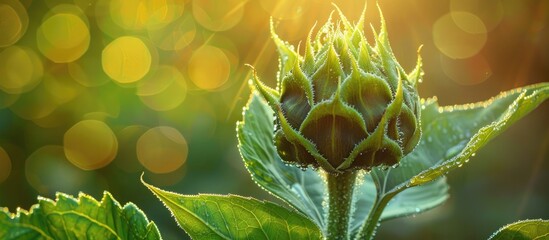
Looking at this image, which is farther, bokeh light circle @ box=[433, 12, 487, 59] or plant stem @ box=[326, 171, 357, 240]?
bokeh light circle @ box=[433, 12, 487, 59]

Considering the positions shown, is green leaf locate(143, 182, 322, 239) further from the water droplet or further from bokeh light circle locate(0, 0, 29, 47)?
bokeh light circle locate(0, 0, 29, 47)

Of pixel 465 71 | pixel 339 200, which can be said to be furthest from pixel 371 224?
pixel 465 71

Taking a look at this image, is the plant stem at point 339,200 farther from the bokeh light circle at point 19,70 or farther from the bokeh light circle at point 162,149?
the bokeh light circle at point 19,70

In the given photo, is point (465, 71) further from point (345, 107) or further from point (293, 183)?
point (345, 107)

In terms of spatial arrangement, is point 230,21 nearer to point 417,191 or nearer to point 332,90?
point 417,191

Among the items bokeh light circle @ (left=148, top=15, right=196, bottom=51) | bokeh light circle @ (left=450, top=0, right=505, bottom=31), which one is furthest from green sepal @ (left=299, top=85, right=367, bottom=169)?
bokeh light circle @ (left=450, top=0, right=505, bottom=31)
